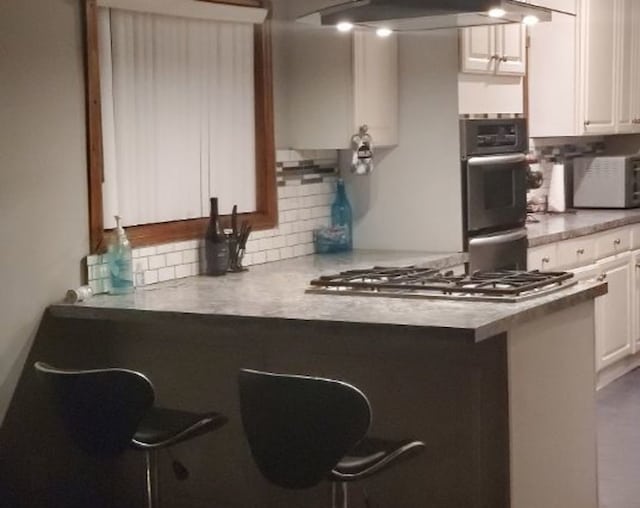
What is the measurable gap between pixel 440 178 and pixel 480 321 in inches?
77.3

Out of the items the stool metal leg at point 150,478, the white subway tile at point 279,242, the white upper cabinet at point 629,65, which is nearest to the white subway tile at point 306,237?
the white subway tile at point 279,242

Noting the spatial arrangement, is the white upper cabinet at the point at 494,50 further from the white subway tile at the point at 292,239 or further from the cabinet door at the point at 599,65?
the white subway tile at the point at 292,239

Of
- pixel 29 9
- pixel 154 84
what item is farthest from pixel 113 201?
pixel 29 9

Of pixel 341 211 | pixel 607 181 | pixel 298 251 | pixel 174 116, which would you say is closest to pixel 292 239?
pixel 298 251

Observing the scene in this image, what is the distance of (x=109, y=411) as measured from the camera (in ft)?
10.1

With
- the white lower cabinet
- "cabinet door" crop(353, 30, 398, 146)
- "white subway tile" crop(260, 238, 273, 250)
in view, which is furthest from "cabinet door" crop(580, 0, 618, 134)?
"white subway tile" crop(260, 238, 273, 250)

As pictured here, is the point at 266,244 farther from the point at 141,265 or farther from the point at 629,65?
the point at 629,65

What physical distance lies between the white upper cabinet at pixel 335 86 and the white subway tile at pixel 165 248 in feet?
2.90

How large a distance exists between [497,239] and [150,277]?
1765mm

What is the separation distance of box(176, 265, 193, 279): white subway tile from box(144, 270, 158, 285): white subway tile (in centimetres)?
13

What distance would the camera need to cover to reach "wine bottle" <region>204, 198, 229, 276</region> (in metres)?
4.28

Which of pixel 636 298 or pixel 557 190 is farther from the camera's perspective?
pixel 557 190

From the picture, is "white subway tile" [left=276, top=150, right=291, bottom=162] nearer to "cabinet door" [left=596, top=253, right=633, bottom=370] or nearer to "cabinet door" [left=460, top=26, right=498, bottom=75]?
"cabinet door" [left=460, top=26, right=498, bottom=75]

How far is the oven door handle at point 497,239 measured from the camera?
16.4ft
